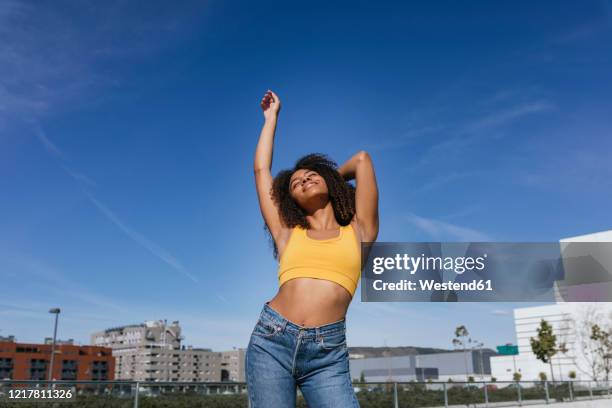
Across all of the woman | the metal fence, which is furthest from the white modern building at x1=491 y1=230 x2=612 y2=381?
the woman

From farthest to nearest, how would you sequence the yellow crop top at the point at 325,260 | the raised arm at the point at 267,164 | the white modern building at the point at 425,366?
1. the white modern building at the point at 425,366
2. the raised arm at the point at 267,164
3. the yellow crop top at the point at 325,260

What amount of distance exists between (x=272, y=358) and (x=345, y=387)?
31 centimetres

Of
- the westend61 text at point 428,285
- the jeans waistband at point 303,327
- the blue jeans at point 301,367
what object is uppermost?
the westend61 text at point 428,285

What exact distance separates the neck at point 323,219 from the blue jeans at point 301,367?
477 mm

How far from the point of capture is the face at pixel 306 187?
2.53m

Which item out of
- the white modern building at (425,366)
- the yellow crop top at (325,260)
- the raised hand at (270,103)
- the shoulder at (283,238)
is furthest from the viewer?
the white modern building at (425,366)

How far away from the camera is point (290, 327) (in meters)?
2.18

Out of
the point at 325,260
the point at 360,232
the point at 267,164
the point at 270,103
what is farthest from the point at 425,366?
the point at 325,260

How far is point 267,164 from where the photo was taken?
9.31 feet

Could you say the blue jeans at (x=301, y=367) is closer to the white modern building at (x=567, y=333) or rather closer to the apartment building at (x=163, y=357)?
the white modern building at (x=567, y=333)

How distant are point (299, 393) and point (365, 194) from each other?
10230 millimetres

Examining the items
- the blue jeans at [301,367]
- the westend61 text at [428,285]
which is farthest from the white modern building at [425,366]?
the blue jeans at [301,367]

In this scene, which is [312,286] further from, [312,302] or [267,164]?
[267,164]

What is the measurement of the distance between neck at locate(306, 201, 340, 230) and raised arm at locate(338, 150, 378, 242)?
118 mm
